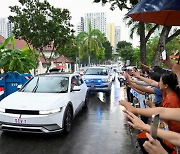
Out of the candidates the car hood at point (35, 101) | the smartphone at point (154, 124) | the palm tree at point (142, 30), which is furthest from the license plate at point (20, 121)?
the palm tree at point (142, 30)

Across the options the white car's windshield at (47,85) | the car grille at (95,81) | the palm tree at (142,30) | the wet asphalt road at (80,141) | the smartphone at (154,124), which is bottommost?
the wet asphalt road at (80,141)

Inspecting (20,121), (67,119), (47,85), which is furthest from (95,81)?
(20,121)

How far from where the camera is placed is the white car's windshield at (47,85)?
6773mm

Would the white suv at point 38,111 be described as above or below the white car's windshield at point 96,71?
below

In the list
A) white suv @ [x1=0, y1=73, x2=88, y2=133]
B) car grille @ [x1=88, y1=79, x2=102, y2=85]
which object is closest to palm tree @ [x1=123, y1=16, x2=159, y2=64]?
car grille @ [x1=88, y1=79, x2=102, y2=85]

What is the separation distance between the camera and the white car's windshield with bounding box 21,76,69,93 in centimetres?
677

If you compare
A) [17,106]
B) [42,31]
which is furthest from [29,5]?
[17,106]

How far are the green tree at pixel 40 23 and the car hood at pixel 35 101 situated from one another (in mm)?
11241

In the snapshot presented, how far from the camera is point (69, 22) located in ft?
58.2

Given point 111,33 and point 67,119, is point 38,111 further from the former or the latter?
point 111,33

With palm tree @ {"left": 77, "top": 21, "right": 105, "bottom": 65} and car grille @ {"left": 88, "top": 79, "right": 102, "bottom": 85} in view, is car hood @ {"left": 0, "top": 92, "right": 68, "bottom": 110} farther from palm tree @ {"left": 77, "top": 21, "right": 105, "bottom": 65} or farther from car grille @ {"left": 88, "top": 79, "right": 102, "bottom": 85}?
palm tree @ {"left": 77, "top": 21, "right": 105, "bottom": 65}

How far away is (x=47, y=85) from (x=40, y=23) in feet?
36.0

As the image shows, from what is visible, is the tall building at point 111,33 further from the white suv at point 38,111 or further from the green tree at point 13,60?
the white suv at point 38,111

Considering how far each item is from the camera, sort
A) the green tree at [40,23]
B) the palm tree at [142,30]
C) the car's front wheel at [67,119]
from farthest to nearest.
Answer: the green tree at [40,23]
the palm tree at [142,30]
the car's front wheel at [67,119]
